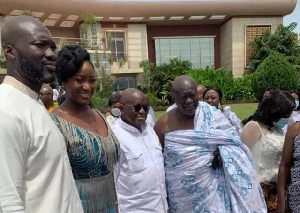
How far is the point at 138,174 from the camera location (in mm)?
2439

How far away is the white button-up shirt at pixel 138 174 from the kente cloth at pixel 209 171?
201 millimetres

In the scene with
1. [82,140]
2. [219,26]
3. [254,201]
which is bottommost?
[254,201]

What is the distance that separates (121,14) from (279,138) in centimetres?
2191

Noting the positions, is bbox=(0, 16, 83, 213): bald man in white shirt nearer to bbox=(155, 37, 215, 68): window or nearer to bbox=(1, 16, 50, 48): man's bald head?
bbox=(1, 16, 50, 48): man's bald head

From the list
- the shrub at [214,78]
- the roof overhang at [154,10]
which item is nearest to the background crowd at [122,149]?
the shrub at [214,78]

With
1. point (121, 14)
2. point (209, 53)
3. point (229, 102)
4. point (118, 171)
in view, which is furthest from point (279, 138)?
point (209, 53)

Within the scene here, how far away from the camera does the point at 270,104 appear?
280cm

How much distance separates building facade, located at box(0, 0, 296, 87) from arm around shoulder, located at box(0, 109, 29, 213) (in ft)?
66.6

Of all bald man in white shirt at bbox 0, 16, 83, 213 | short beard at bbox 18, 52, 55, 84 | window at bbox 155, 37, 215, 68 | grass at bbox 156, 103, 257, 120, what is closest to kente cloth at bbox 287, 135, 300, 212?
bald man in white shirt at bbox 0, 16, 83, 213

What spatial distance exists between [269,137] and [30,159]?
2101 millimetres

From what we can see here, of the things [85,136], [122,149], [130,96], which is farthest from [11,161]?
[130,96]

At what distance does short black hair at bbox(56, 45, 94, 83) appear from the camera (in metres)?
1.88

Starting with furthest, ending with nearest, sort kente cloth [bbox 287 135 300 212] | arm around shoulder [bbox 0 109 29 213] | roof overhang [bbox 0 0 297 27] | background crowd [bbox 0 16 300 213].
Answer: roof overhang [bbox 0 0 297 27] < kente cloth [bbox 287 135 300 212] < background crowd [bbox 0 16 300 213] < arm around shoulder [bbox 0 109 29 213]

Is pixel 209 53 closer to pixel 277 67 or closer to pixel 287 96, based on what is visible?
pixel 277 67
